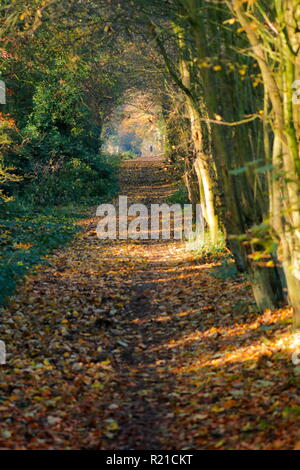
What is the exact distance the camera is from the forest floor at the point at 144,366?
17.6 ft

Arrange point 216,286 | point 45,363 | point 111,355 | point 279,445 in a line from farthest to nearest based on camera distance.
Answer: point 216,286 < point 111,355 < point 45,363 < point 279,445

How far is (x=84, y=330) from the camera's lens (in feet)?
28.8

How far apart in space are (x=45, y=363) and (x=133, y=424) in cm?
192

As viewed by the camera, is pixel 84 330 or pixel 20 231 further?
pixel 20 231

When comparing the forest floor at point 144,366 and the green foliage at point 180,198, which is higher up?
the green foliage at point 180,198

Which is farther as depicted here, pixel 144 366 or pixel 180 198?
pixel 180 198

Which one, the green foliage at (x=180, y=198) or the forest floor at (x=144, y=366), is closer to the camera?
the forest floor at (x=144, y=366)

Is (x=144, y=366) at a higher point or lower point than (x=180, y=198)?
lower

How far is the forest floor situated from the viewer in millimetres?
5371

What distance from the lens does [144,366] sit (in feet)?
24.2

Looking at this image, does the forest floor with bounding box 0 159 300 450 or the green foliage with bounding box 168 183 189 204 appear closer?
the forest floor with bounding box 0 159 300 450

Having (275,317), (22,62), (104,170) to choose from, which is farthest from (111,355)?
(104,170)

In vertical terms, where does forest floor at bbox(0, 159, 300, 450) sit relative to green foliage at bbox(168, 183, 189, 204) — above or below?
below

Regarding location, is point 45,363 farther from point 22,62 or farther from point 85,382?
point 22,62
